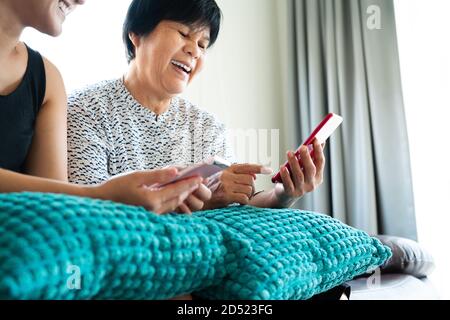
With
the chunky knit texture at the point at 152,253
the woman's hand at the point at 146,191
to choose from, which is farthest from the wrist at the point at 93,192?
the chunky knit texture at the point at 152,253

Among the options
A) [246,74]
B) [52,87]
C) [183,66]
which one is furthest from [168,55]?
[246,74]

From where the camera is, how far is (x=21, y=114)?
87cm

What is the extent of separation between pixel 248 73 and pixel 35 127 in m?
1.64

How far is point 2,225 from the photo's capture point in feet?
1.21

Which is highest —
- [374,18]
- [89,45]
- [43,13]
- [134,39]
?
[374,18]

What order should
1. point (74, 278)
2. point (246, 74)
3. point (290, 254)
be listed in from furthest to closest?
point (246, 74) < point (290, 254) < point (74, 278)

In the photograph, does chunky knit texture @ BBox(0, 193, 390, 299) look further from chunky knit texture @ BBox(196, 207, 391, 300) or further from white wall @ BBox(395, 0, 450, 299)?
white wall @ BBox(395, 0, 450, 299)

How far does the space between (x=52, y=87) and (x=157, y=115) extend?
0.94ft

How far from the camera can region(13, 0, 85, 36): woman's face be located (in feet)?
2.69

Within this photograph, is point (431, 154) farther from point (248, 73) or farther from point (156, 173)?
point (156, 173)

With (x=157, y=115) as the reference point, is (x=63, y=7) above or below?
above

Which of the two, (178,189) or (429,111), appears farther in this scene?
(429,111)

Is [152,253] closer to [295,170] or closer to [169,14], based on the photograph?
[295,170]
